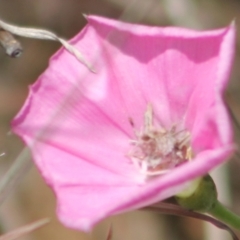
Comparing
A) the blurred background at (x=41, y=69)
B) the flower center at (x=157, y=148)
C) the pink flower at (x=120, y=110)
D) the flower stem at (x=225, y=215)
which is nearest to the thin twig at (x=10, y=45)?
the pink flower at (x=120, y=110)

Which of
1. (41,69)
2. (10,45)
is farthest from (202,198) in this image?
(41,69)

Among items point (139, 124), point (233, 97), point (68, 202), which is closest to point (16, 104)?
point (233, 97)

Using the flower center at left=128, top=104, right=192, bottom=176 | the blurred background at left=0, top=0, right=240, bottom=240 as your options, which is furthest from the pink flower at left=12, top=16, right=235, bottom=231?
the blurred background at left=0, top=0, right=240, bottom=240

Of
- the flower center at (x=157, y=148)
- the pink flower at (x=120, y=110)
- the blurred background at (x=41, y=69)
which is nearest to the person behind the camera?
the pink flower at (x=120, y=110)

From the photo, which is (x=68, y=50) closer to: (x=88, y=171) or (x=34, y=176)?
(x=88, y=171)

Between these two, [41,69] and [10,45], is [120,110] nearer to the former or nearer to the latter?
[10,45]

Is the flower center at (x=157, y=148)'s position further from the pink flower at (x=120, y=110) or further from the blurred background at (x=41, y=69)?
the blurred background at (x=41, y=69)
